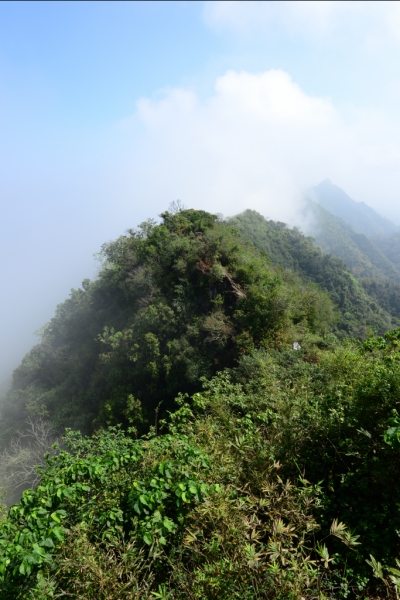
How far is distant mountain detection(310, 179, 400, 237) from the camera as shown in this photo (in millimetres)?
148000

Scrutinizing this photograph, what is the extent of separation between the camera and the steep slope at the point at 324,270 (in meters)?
31.0

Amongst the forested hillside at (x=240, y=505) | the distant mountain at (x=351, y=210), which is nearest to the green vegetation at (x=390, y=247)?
the distant mountain at (x=351, y=210)

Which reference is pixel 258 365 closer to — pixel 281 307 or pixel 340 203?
pixel 281 307

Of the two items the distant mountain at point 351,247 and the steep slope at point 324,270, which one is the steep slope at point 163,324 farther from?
the distant mountain at point 351,247

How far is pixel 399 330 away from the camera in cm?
652

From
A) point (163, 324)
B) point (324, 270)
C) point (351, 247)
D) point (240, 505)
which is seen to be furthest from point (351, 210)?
point (240, 505)

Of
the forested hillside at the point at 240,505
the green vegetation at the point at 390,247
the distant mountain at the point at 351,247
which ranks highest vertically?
the forested hillside at the point at 240,505

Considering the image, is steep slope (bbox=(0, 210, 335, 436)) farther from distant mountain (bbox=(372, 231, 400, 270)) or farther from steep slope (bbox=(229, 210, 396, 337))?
distant mountain (bbox=(372, 231, 400, 270))

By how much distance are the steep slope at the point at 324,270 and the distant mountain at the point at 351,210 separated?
110m

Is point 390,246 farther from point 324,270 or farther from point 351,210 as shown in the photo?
point 351,210

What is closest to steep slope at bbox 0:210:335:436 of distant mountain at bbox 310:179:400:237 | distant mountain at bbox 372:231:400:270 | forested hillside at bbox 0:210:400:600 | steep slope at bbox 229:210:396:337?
forested hillside at bbox 0:210:400:600

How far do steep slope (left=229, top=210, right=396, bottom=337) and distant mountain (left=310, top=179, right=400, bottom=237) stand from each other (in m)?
110

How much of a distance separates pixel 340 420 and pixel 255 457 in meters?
1.11

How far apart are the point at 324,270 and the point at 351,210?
15787 cm
